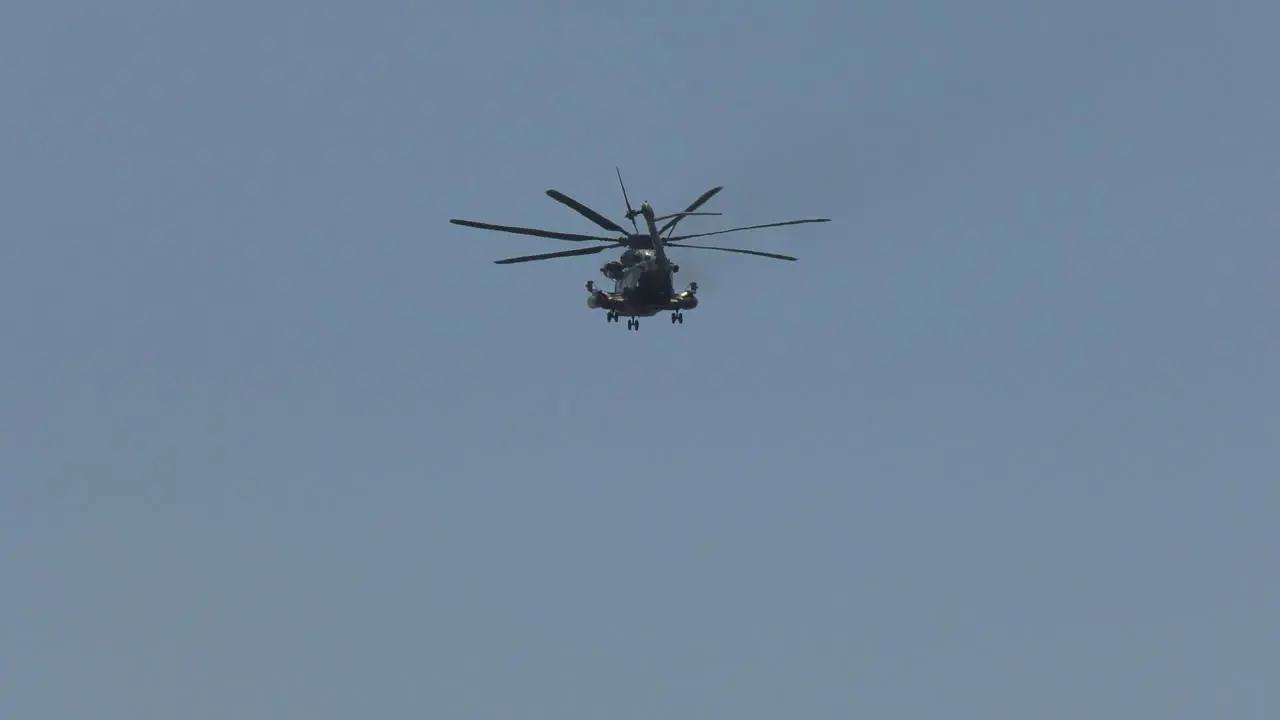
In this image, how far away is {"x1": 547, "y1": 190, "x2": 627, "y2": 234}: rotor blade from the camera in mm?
80500

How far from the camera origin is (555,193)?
80250 millimetres

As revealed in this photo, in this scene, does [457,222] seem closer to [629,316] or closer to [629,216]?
[629,216]

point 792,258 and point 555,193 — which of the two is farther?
point 792,258

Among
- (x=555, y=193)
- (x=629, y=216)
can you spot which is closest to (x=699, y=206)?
(x=629, y=216)

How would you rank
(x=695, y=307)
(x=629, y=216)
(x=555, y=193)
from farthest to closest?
(x=695, y=307) → (x=629, y=216) → (x=555, y=193)

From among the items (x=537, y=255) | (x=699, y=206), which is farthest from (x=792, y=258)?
(x=537, y=255)

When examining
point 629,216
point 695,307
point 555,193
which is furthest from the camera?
point 695,307

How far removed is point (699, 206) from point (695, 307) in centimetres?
835

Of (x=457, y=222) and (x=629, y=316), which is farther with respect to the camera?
(x=629, y=316)

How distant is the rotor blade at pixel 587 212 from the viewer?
80.5 metres

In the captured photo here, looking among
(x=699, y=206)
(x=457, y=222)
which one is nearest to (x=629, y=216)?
(x=699, y=206)

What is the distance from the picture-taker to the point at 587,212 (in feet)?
278

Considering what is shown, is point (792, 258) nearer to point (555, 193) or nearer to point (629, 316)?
point (629, 316)

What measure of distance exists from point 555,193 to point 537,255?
35.5 feet
